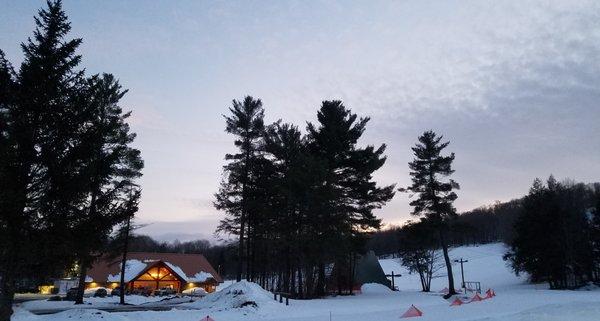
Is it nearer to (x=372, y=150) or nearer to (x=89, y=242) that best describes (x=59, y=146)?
(x=89, y=242)

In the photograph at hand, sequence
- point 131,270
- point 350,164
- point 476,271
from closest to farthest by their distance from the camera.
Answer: point 350,164
point 131,270
point 476,271

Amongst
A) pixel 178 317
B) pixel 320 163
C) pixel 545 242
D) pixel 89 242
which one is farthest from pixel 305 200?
pixel 545 242

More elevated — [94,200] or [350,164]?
[350,164]

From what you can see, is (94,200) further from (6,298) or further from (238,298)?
(238,298)

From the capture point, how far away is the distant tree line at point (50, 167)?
12867 mm

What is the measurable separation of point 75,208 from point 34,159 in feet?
6.39

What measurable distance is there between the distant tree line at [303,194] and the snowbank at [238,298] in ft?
16.7

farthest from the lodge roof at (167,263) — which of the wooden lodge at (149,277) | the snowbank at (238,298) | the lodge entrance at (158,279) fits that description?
the snowbank at (238,298)

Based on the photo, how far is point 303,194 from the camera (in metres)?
33.7

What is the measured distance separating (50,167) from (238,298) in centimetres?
1636

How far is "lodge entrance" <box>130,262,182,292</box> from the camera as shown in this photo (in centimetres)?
5809

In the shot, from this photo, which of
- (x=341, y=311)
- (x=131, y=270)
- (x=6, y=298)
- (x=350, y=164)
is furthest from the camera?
(x=131, y=270)

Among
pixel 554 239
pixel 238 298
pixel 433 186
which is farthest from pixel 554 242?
pixel 238 298

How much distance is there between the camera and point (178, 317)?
21547mm
